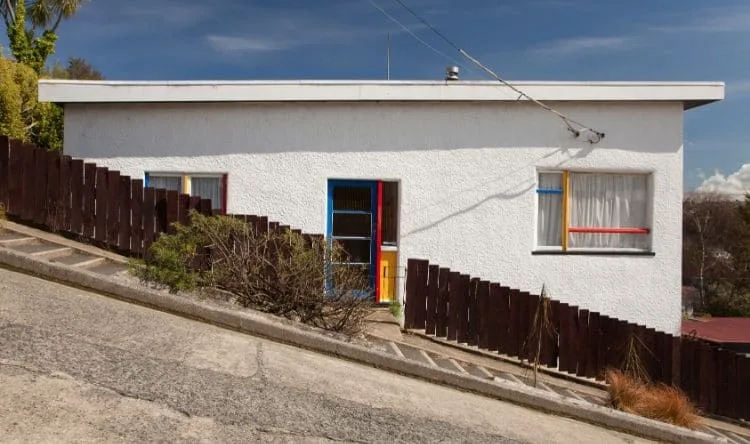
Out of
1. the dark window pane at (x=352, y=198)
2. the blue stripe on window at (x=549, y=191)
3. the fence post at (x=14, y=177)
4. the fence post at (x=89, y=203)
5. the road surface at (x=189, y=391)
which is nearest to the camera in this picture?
the road surface at (x=189, y=391)

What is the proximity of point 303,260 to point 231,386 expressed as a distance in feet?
7.25

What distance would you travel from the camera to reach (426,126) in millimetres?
9289

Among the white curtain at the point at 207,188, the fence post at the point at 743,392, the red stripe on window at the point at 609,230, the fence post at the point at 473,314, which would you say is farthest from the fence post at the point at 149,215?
the fence post at the point at 743,392

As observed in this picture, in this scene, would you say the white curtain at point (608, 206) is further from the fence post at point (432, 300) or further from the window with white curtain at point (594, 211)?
the fence post at point (432, 300)

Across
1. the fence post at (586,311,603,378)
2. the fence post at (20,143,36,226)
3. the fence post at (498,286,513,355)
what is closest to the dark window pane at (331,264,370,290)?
the fence post at (498,286,513,355)

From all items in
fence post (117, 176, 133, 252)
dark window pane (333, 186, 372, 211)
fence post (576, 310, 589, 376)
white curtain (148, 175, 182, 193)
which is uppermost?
white curtain (148, 175, 182, 193)

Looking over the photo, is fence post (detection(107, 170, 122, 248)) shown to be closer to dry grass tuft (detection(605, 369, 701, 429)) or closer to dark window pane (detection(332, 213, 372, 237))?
dark window pane (detection(332, 213, 372, 237))

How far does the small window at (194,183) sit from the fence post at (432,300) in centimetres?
347

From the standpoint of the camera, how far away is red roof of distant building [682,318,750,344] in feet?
39.9

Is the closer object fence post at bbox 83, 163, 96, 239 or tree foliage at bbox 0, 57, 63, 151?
fence post at bbox 83, 163, 96, 239

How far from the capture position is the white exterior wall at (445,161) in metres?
9.21

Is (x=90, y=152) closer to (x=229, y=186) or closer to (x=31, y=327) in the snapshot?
(x=229, y=186)

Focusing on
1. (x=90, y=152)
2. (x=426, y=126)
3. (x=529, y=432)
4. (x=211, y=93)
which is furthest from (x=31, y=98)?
(x=529, y=432)

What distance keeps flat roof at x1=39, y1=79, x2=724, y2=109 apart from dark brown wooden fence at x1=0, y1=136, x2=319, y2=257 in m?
1.68
